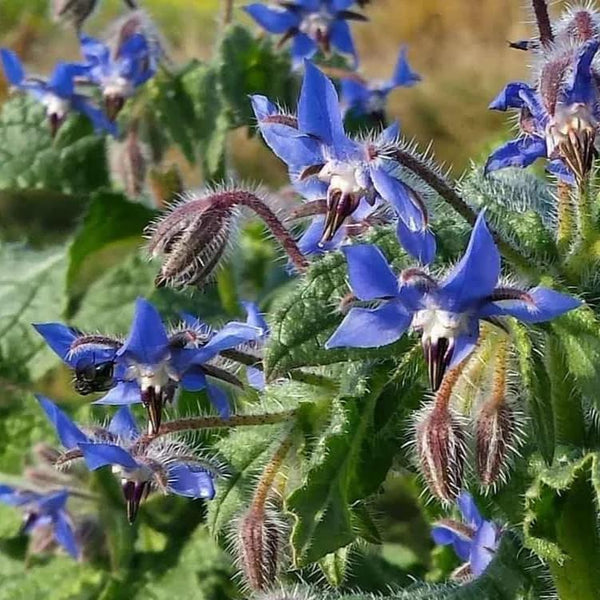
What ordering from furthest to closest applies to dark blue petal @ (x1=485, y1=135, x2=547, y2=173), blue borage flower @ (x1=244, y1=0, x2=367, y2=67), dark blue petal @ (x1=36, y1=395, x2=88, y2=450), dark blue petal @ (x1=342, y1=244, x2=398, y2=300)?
blue borage flower @ (x1=244, y1=0, x2=367, y2=67)
dark blue petal @ (x1=36, y1=395, x2=88, y2=450)
dark blue petal @ (x1=485, y1=135, x2=547, y2=173)
dark blue petal @ (x1=342, y1=244, x2=398, y2=300)

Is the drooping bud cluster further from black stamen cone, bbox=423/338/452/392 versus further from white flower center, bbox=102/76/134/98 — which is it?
white flower center, bbox=102/76/134/98

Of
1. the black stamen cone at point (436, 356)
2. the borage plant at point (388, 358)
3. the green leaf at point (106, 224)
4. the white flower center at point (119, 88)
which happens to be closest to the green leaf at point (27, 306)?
the green leaf at point (106, 224)

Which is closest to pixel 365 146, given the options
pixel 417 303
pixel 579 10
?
pixel 417 303

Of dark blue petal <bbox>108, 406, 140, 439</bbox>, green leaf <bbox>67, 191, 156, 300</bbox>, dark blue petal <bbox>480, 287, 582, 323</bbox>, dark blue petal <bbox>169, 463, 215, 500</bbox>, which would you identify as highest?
dark blue petal <bbox>480, 287, 582, 323</bbox>

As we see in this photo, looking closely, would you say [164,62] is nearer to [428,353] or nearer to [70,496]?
[70,496]

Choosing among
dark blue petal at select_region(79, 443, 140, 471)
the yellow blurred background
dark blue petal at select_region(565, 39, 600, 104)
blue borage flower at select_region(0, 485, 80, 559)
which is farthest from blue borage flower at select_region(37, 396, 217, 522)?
the yellow blurred background

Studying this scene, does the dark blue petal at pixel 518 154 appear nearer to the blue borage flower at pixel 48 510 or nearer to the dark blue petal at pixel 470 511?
the dark blue petal at pixel 470 511
